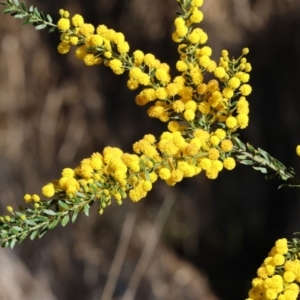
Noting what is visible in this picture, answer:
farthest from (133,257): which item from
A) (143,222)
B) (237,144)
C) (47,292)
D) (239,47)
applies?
(237,144)

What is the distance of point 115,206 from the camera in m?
1.75

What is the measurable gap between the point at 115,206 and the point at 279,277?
1.33 meters

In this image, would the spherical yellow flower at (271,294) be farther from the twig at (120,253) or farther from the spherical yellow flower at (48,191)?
the twig at (120,253)

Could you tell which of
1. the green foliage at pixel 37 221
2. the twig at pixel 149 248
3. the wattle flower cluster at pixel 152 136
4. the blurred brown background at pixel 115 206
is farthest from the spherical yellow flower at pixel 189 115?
the twig at pixel 149 248

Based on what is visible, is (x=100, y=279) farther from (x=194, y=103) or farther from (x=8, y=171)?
(x=194, y=103)

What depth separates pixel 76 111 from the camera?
167 centimetres

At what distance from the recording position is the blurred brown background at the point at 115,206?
4.88 feet

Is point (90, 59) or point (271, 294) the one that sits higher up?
point (90, 59)

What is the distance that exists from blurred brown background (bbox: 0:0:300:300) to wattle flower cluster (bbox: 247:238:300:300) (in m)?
1.00

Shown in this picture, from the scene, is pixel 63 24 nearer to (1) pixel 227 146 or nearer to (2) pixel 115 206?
(1) pixel 227 146

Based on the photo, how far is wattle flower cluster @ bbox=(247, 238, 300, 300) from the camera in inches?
16.7

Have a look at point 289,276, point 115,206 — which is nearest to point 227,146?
point 289,276

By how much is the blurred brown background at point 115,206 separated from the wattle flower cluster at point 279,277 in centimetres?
100

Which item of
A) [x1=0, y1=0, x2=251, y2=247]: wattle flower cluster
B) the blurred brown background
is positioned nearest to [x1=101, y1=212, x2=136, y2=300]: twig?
the blurred brown background
